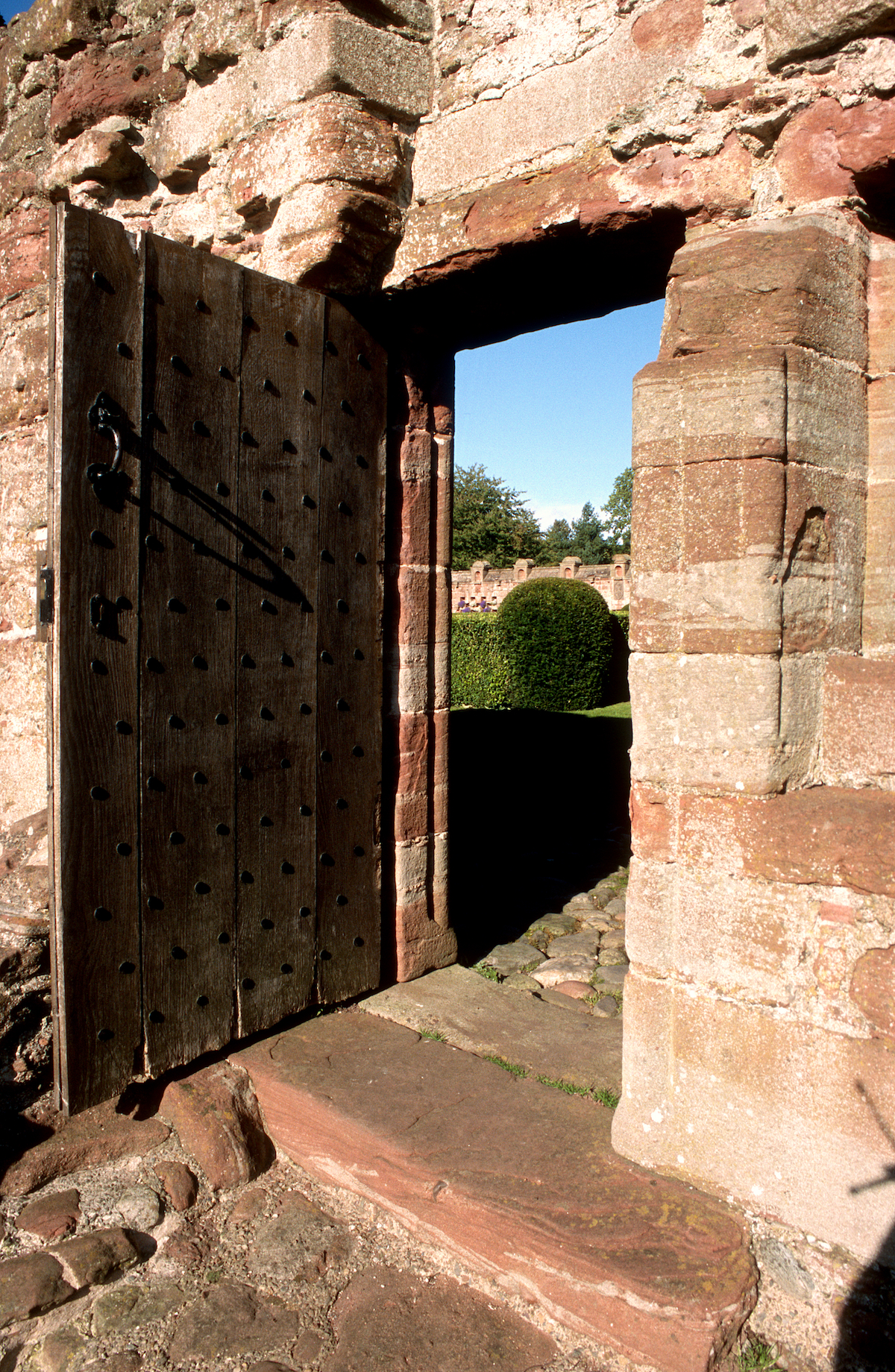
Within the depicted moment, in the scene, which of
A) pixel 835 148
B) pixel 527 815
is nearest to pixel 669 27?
pixel 835 148

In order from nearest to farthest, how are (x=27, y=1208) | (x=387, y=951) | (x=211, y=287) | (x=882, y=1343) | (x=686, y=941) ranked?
(x=882, y=1343) → (x=686, y=941) → (x=27, y=1208) → (x=211, y=287) → (x=387, y=951)

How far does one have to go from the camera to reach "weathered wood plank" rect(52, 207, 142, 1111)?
91.3 inches

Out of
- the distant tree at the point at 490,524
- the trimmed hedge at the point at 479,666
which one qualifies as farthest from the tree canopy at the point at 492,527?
the trimmed hedge at the point at 479,666

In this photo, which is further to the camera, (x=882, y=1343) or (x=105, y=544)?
(x=105, y=544)

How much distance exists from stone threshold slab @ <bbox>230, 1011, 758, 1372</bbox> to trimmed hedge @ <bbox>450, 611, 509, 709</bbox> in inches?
420

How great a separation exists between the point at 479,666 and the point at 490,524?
83.6 feet

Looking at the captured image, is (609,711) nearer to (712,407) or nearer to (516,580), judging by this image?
(712,407)

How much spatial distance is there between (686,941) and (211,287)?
216 centimetres

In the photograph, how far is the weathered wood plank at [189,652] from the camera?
8.21ft

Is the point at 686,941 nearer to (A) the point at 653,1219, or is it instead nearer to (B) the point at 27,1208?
(A) the point at 653,1219

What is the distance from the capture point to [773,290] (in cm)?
199

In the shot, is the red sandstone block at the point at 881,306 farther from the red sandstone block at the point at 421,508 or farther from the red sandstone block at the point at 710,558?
the red sandstone block at the point at 421,508

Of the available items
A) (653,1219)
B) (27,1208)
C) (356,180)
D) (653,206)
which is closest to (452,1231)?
(653,1219)

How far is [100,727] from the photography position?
7.89 feet
